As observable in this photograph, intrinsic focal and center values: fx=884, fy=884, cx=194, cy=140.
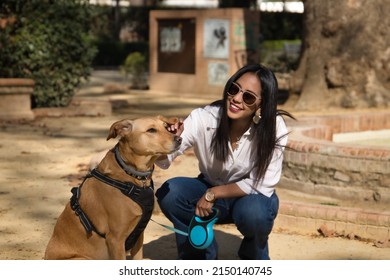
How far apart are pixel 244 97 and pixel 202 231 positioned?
2.81 feet

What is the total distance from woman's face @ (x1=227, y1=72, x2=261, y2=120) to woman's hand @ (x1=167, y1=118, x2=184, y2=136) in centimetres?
30

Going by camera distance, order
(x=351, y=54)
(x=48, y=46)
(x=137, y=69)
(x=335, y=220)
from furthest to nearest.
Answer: (x=137, y=69) < (x=351, y=54) < (x=48, y=46) < (x=335, y=220)

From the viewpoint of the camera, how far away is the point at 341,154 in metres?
8.10

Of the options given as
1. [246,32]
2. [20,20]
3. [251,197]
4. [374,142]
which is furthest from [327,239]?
[246,32]

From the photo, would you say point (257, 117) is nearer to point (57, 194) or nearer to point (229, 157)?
point (229, 157)

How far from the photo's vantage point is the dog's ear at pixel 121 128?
5.06m

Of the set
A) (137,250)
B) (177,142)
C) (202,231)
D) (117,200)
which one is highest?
(177,142)

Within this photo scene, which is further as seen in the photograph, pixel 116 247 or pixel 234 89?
pixel 234 89

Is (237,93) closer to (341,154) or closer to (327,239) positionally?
(327,239)

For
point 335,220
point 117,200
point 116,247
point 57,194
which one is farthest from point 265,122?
point 57,194

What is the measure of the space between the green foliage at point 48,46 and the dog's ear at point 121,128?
9.08 meters

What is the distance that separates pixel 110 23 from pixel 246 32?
21.3m

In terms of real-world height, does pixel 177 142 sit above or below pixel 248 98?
below

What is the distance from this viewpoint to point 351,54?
50.9 feet
